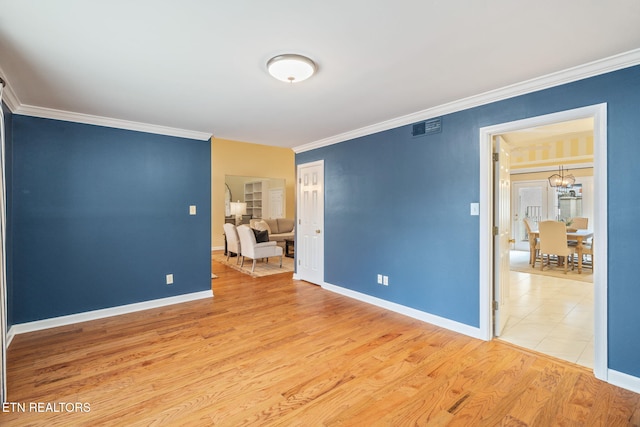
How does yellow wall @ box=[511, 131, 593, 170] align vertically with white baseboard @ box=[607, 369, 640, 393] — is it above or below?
above

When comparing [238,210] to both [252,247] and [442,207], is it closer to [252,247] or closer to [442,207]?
[252,247]

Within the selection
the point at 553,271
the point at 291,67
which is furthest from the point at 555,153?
the point at 291,67

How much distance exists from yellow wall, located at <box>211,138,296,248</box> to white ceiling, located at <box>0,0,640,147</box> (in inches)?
212

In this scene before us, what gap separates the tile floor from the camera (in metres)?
2.78

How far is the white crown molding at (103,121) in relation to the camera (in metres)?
3.19

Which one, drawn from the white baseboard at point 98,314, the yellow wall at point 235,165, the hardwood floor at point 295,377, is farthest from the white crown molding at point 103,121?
the yellow wall at point 235,165

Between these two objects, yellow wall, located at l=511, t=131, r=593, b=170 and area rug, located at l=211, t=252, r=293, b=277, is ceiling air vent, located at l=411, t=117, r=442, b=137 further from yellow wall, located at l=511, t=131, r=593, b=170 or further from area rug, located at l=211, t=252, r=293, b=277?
yellow wall, located at l=511, t=131, r=593, b=170

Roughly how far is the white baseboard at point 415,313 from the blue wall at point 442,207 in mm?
55

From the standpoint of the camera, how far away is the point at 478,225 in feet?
9.80

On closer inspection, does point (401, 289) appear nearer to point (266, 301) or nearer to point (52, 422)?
point (266, 301)

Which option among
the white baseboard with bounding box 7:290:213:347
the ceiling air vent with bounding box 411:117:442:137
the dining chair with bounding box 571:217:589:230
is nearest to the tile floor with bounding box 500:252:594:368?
the ceiling air vent with bounding box 411:117:442:137

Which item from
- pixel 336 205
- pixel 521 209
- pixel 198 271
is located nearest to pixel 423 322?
pixel 336 205

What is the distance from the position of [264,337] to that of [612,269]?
9.65 ft

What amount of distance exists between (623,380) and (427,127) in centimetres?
266
